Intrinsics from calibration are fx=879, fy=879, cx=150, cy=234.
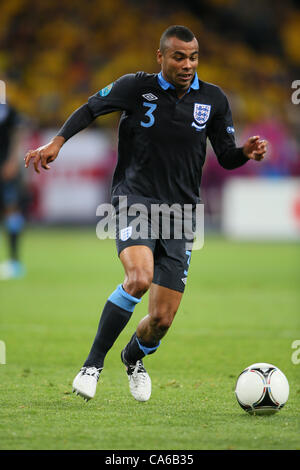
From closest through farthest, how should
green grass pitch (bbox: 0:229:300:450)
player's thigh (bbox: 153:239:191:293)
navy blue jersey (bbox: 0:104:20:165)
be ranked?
green grass pitch (bbox: 0:229:300:450) < player's thigh (bbox: 153:239:191:293) < navy blue jersey (bbox: 0:104:20:165)

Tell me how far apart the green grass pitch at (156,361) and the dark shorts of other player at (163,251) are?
0.81m

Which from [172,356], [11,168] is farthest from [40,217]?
[172,356]

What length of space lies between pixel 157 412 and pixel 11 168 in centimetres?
881

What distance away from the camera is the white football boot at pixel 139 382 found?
5.78 m

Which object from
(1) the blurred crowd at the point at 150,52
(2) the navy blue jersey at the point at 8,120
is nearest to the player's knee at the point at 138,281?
(2) the navy blue jersey at the point at 8,120

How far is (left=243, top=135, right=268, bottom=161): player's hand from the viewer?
19.0 feet

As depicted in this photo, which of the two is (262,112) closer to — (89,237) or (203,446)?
(89,237)

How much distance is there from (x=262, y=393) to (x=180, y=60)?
2196 mm

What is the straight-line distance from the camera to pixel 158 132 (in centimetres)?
585

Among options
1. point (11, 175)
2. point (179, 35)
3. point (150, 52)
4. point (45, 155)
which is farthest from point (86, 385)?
point (150, 52)

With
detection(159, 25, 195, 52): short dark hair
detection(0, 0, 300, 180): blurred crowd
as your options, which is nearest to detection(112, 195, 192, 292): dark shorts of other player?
detection(159, 25, 195, 52): short dark hair

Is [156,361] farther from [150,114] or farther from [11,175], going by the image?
[11,175]
